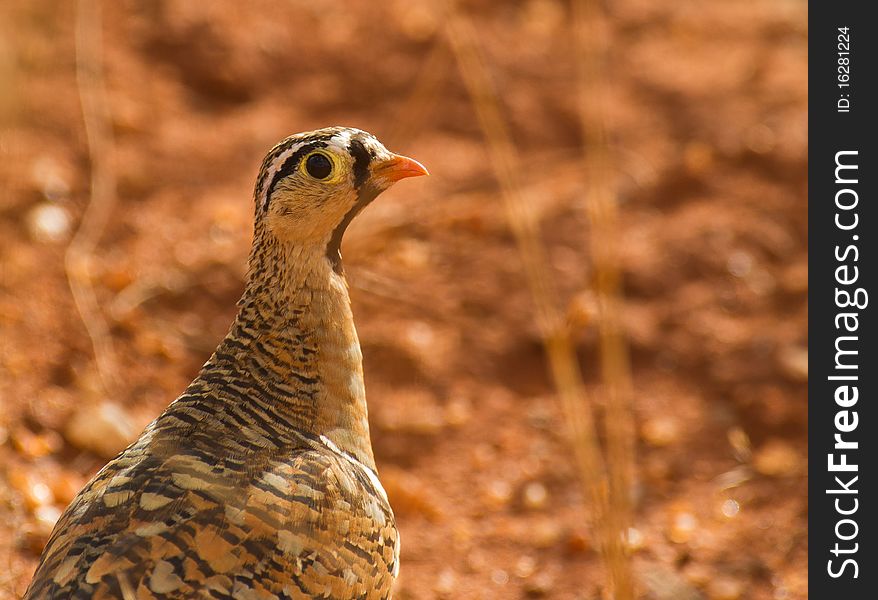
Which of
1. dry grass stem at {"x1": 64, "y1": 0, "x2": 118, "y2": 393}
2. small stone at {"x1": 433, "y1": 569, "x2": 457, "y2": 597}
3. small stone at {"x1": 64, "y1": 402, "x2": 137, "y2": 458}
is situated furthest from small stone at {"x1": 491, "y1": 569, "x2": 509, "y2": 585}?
dry grass stem at {"x1": 64, "y1": 0, "x2": 118, "y2": 393}

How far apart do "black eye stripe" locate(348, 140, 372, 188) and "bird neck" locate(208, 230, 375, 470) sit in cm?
18

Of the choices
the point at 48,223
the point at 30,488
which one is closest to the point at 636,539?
the point at 30,488

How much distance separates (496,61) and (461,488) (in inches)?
111

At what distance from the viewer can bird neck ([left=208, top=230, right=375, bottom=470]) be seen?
2.73 metres

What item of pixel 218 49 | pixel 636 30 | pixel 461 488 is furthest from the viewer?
pixel 636 30

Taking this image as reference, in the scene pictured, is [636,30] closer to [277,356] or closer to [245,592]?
[277,356]

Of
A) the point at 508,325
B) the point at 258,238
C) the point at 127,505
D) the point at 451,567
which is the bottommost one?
the point at 451,567

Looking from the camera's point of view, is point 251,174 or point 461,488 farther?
point 251,174

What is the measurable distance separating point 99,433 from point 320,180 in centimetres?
158

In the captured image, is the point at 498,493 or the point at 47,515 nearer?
the point at 47,515

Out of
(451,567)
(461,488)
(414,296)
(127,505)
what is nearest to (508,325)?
(414,296)

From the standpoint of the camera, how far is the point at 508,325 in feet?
15.3

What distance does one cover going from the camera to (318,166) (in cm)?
267

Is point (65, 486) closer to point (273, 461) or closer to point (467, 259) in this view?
point (273, 461)
